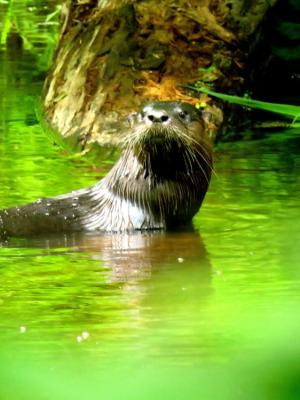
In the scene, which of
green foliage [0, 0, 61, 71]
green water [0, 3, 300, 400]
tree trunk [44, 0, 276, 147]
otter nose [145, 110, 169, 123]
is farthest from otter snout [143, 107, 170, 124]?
green foliage [0, 0, 61, 71]

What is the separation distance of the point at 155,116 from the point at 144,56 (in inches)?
119

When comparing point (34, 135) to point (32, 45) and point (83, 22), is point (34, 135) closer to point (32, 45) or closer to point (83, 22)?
point (83, 22)


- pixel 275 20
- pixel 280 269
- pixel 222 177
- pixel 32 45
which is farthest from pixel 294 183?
pixel 32 45

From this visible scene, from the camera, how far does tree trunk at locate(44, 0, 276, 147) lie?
322 inches

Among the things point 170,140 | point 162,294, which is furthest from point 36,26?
point 162,294

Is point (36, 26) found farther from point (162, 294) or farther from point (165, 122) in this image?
point (162, 294)

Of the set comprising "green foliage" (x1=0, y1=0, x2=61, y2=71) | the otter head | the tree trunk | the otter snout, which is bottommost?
"green foliage" (x1=0, y1=0, x2=61, y2=71)

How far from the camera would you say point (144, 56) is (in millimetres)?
8352

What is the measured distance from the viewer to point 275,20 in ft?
29.8

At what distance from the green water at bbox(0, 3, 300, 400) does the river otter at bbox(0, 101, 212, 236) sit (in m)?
0.11

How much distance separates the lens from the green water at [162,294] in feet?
3.52

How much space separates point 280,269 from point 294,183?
2.16 metres

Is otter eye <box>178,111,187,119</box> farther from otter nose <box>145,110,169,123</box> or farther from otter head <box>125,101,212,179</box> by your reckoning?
otter nose <box>145,110,169,123</box>

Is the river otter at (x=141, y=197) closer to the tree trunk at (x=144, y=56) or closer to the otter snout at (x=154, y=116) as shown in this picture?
the otter snout at (x=154, y=116)
